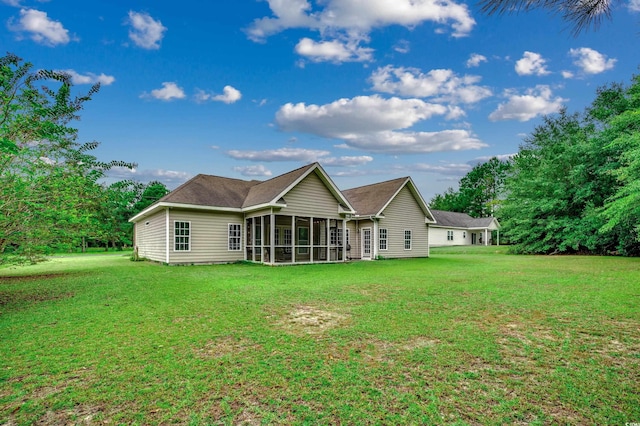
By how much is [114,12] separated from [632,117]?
2416 centimetres

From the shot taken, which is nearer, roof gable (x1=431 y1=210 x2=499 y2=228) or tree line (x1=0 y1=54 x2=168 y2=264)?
tree line (x1=0 y1=54 x2=168 y2=264)

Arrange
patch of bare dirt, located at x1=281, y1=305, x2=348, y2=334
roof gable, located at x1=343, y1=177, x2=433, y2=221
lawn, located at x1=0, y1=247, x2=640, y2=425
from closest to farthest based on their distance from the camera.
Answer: lawn, located at x1=0, y1=247, x2=640, y2=425
patch of bare dirt, located at x1=281, y1=305, x2=348, y2=334
roof gable, located at x1=343, y1=177, x2=433, y2=221

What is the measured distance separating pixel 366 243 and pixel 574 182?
15.7 metres

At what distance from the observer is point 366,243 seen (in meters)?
21.3

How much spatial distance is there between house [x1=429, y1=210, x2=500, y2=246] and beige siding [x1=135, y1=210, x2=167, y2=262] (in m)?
31.8

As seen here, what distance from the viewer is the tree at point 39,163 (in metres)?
6.97

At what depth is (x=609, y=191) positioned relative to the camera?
22391mm

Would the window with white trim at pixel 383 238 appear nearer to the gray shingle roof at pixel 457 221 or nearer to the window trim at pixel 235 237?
the window trim at pixel 235 237

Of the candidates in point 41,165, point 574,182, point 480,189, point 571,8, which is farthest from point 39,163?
point 480,189

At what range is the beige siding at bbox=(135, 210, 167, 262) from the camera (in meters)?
16.5

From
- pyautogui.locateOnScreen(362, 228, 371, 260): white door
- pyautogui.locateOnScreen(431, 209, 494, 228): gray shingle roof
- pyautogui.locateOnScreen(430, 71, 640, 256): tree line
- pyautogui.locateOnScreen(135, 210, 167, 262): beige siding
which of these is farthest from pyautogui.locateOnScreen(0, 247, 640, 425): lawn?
pyautogui.locateOnScreen(431, 209, 494, 228): gray shingle roof

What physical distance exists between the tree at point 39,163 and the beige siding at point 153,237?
6.48 m

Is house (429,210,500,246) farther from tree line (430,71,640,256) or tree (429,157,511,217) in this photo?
tree (429,157,511,217)

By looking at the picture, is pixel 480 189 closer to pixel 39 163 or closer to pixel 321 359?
pixel 39 163
